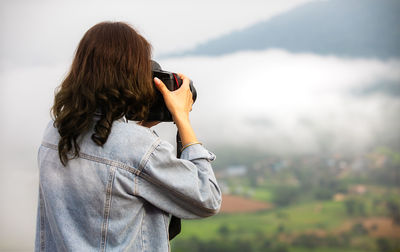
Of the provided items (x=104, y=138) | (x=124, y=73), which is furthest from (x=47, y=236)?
(x=124, y=73)

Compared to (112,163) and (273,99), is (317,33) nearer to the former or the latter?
(273,99)

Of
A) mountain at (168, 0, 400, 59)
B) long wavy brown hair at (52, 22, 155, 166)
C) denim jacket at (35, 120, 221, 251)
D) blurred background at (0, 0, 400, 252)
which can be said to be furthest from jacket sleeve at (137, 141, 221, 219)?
mountain at (168, 0, 400, 59)

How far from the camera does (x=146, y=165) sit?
2.76 ft

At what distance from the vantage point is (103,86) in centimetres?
85

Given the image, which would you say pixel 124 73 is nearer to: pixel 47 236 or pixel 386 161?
pixel 47 236

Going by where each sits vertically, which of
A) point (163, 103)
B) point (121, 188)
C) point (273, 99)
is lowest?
point (273, 99)

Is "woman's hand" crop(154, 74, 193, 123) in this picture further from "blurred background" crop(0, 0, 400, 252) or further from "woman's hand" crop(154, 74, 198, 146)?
"blurred background" crop(0, 0, 400, 252)

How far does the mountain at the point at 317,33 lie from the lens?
9.60ft

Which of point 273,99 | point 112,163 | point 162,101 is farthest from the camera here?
point 273,99

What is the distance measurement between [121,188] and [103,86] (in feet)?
0.66

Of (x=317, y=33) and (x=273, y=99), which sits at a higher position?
(x=317, y=33)

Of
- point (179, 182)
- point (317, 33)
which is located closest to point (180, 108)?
point (179, 182)

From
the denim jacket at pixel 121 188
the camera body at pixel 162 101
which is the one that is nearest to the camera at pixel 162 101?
the camera body at pixel 162 101

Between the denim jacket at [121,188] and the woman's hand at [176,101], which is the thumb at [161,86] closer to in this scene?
the woman's hand at [176,101]
